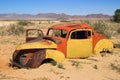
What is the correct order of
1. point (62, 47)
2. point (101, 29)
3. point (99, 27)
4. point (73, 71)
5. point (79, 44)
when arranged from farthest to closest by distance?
point (99, 27) → point (101, 29) → point (79, 44) → point (62, 47) → point (73, 71)

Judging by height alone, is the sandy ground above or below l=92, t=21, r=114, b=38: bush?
below

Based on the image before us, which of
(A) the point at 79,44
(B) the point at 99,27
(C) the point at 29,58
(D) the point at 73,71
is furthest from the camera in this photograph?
(B) the point at 99,27

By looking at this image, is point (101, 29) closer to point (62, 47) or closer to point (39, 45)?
point (62, 47)

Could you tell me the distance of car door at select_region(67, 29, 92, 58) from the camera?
11609 mm

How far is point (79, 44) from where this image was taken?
11.8 meters

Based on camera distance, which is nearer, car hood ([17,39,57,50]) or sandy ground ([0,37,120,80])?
sandy ground ([0,37,120,80])

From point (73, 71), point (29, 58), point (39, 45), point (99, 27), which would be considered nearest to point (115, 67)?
point (73, 71)

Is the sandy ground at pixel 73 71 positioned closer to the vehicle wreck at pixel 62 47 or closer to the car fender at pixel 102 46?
the vehicle wreck at pixel 62 47

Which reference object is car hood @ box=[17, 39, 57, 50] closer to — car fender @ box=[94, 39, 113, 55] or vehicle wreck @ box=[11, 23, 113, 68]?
vehicle wreck @ box=[11, 23, 113, 68]

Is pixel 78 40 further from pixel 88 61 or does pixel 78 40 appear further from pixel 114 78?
pixel 114 78

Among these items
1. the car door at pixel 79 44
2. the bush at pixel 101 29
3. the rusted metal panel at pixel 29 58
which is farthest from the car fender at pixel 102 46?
the bush at pixel 101 29

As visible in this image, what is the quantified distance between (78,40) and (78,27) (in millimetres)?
612

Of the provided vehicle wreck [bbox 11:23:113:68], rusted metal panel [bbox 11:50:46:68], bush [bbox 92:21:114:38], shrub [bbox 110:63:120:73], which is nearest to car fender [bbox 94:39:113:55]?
vehicle wreck [bbox 11:23:113:68]

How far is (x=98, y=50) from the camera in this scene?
41.4 feet
